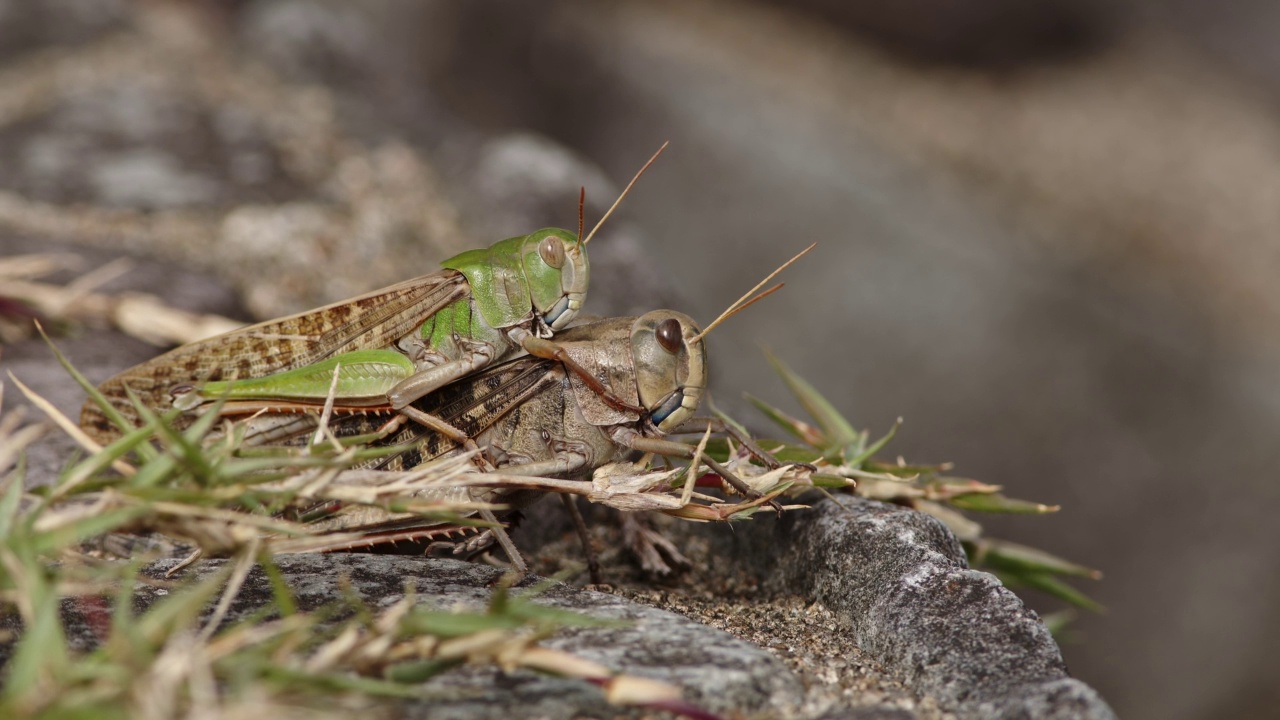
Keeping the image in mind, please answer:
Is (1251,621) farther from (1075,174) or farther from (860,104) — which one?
(860,104)

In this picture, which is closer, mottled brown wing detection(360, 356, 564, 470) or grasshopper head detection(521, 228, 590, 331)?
mottled brown wing detection(360, 356, 564, 470)

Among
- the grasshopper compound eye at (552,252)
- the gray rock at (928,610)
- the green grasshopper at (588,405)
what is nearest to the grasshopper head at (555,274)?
the grasshopper compound eye at (552,252)

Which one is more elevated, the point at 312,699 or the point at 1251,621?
the point at 312,699

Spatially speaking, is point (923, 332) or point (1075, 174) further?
point (1075, 174)

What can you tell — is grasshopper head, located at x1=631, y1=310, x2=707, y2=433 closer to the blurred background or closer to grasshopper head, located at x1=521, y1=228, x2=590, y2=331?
grasshopper head, located at x1=521, y1=228, x2=590, y2=331

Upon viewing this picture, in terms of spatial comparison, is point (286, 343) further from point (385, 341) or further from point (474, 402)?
point (474, 402)

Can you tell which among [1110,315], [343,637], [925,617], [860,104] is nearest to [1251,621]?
[1110,315]

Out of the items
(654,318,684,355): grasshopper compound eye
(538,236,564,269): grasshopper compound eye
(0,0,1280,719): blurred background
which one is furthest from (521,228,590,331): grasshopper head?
(0,0,1280,719): blurred background
